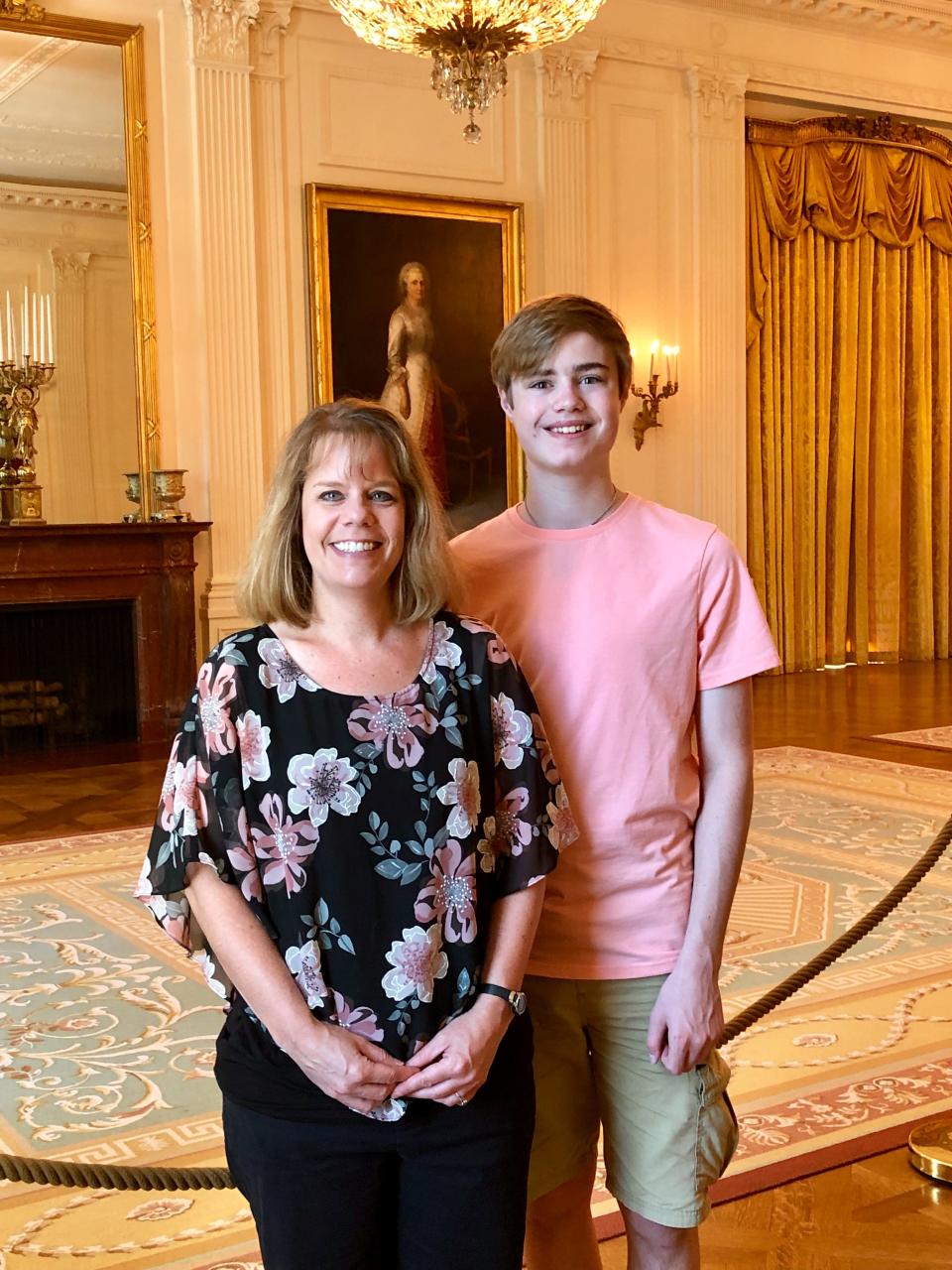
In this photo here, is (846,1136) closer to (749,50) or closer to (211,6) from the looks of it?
(211,6)

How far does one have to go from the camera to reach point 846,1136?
315 cm

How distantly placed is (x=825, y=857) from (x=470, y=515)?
5.16 meters

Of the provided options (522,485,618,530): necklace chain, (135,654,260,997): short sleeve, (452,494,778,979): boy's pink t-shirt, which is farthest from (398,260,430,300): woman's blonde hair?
(135,654,260,997): short sleeve

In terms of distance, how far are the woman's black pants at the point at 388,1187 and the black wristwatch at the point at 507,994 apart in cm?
11

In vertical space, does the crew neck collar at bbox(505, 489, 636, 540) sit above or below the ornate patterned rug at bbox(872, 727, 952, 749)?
above

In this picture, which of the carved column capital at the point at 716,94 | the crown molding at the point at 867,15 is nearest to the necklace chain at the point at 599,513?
the carved column capital at the point at 716,94

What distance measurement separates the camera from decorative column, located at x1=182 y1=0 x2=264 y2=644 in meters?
9.22

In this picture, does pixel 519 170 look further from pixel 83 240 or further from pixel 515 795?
pixel 515 795

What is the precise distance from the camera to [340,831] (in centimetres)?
169

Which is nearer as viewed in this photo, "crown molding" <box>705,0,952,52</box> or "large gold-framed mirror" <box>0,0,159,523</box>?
"large gold-framed mirror" <box>0,0,159,523</box>

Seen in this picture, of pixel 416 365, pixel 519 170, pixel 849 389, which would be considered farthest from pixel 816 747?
pixel 849 389

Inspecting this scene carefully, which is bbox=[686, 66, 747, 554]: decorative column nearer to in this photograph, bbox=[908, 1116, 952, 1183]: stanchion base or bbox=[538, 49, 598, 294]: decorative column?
bbox=[538, 49, 598, 294]: decorative column

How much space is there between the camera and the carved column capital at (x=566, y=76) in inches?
411

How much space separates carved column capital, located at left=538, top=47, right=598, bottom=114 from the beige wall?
0.02 m
